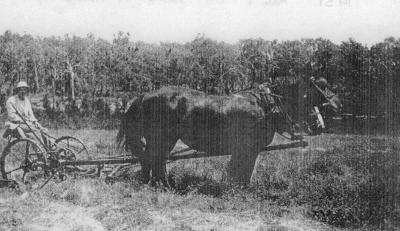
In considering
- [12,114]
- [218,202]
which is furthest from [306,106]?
[12,114]

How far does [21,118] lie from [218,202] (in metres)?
4.21

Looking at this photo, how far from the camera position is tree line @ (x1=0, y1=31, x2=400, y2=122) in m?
18.5

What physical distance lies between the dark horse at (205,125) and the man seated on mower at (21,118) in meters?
1.80

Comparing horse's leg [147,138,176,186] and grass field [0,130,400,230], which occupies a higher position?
horse's leg [147,138,176,186]

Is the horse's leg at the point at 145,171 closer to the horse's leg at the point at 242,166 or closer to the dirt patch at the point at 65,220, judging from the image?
the horse's leg at the point at 242,166

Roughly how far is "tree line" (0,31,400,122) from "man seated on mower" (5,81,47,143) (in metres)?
12.6

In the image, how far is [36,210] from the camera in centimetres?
661

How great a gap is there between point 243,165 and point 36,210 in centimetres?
376

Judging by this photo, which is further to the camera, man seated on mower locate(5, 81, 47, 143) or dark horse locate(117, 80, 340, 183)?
man seated on mower locate(5, 81, 47, 143)

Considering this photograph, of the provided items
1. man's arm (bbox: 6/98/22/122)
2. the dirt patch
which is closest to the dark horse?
the dirt patch

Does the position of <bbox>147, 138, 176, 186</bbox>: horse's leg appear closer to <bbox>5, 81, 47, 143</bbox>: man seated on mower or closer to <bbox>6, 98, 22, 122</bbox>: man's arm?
<bbox>5, 81, 47, 143</bbox>: man seated on mower

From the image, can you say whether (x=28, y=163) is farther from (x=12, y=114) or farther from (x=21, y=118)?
(x=12, y=114)

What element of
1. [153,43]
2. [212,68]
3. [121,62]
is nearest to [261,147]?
[212,68]

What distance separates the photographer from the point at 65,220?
625cm
